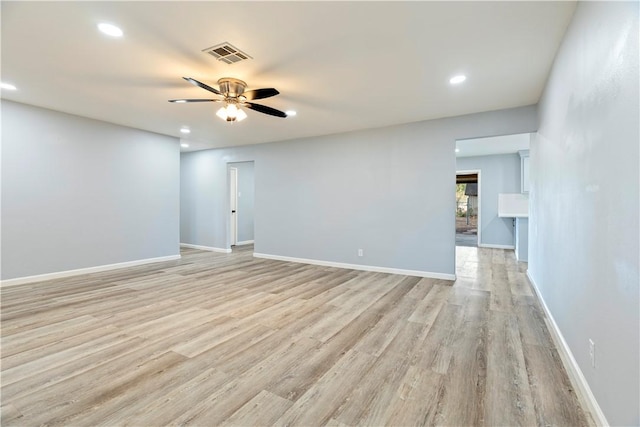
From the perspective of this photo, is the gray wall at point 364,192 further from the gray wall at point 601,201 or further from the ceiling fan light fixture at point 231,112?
the ceiling fan light fixture at point 231,112

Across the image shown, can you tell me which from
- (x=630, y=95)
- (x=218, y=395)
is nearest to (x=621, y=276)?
(x=630, y=95)

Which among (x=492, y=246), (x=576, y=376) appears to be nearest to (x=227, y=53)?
(x=576, y=376)

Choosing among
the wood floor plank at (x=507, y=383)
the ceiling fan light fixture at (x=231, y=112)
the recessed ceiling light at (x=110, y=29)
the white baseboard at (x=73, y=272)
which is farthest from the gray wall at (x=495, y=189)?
the recessed ceiling light at (x=110, y=29)

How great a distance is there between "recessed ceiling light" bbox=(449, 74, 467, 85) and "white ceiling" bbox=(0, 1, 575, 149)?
0.06 m

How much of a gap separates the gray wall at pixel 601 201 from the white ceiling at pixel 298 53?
60cm

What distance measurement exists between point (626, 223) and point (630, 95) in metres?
0.55

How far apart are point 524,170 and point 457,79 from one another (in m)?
5.13

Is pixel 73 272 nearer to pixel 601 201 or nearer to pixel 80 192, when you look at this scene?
pixel 80 192

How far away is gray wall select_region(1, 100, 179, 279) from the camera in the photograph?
13.7ft

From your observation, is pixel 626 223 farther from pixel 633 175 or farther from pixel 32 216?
pixel 32 216

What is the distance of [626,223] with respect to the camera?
128cm

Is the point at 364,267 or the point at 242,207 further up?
the point at 242,207

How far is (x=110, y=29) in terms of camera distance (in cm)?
236

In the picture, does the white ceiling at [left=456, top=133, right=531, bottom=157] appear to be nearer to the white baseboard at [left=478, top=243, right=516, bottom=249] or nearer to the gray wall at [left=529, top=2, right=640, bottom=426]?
the white baseboard at [left=478, top=243, right=516, bottom=249]
